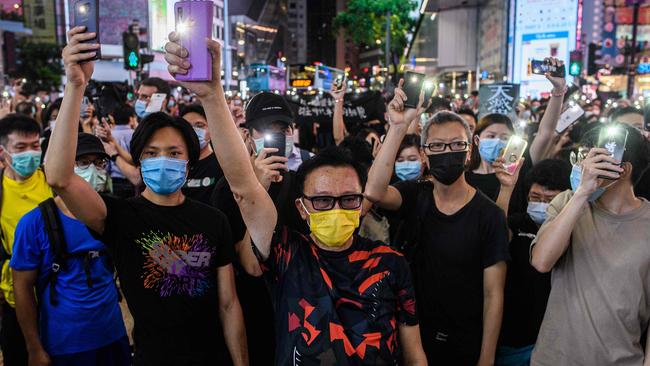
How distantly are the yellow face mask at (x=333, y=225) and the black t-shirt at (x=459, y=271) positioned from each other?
33.9 inches

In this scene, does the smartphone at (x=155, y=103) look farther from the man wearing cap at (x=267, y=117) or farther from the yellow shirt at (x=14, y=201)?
the man wearing cap at (x=267, y=117)

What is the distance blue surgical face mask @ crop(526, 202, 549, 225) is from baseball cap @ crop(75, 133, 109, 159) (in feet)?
8.46

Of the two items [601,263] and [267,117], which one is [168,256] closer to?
[267,117]

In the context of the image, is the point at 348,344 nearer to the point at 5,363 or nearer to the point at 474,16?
the point at 5,363

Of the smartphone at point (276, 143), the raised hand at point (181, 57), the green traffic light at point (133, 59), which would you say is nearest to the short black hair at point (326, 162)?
the smartphone at point (276, 143)

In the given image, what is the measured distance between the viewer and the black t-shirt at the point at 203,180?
3.88m

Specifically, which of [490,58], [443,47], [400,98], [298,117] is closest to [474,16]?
[443,47]

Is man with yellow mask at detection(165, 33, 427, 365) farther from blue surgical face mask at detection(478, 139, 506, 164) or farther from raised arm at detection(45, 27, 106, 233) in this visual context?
blue surgical face mask at detection(478, 139, 506, 164)

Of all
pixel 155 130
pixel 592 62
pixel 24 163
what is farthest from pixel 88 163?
pixel 592 62

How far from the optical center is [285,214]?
300cm

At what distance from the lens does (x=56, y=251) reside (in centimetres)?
281

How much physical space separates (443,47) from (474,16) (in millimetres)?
2859

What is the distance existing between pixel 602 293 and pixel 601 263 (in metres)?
0.13

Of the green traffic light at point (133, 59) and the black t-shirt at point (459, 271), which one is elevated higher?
the green traffic light at point (133, 59)
